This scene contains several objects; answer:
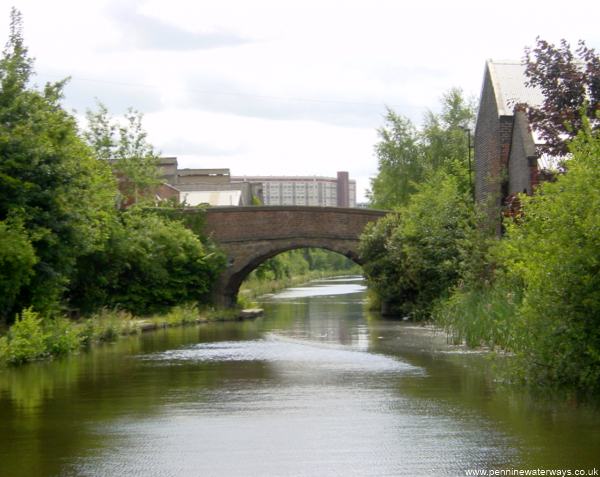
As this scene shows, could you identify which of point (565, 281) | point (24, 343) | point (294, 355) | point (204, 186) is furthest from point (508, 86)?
point (204, 186)

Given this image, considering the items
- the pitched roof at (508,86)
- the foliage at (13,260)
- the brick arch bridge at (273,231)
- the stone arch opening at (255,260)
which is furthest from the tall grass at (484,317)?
the brick arch bridge at (273,231)

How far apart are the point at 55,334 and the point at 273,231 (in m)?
18.6

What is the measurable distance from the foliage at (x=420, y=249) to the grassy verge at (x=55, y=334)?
8908mm

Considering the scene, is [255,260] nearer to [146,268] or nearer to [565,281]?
[146,268]

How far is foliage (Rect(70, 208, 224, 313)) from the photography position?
1302 inches

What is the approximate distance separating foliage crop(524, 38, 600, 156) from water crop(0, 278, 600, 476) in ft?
18.2

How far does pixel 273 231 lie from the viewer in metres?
41.1

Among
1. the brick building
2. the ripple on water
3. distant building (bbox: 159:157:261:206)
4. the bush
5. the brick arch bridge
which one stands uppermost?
distant building (bbox: 159:157:261:206)

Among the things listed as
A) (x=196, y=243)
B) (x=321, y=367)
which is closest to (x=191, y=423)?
(x=321, y=367)

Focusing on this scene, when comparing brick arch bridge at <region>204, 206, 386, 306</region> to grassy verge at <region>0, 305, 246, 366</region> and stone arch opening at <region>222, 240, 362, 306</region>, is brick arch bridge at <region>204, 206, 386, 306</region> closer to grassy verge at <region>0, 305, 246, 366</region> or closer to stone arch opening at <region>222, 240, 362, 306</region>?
Result: stone arch opening at <region>222, 240, 362, 306</region>

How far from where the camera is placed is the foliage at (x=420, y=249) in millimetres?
32938

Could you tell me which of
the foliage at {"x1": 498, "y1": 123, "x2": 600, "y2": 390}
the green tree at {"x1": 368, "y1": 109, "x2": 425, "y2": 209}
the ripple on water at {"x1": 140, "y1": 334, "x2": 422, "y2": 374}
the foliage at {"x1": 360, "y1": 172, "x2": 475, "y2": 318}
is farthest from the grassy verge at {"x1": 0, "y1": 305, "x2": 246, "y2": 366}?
the green tree at {"x1": 368, "y1": 109, "x2": 425, "y2": 209}

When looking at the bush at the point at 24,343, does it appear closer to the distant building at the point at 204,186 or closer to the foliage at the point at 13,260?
the foliage at the point at 13,260

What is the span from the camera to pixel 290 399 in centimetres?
1489
